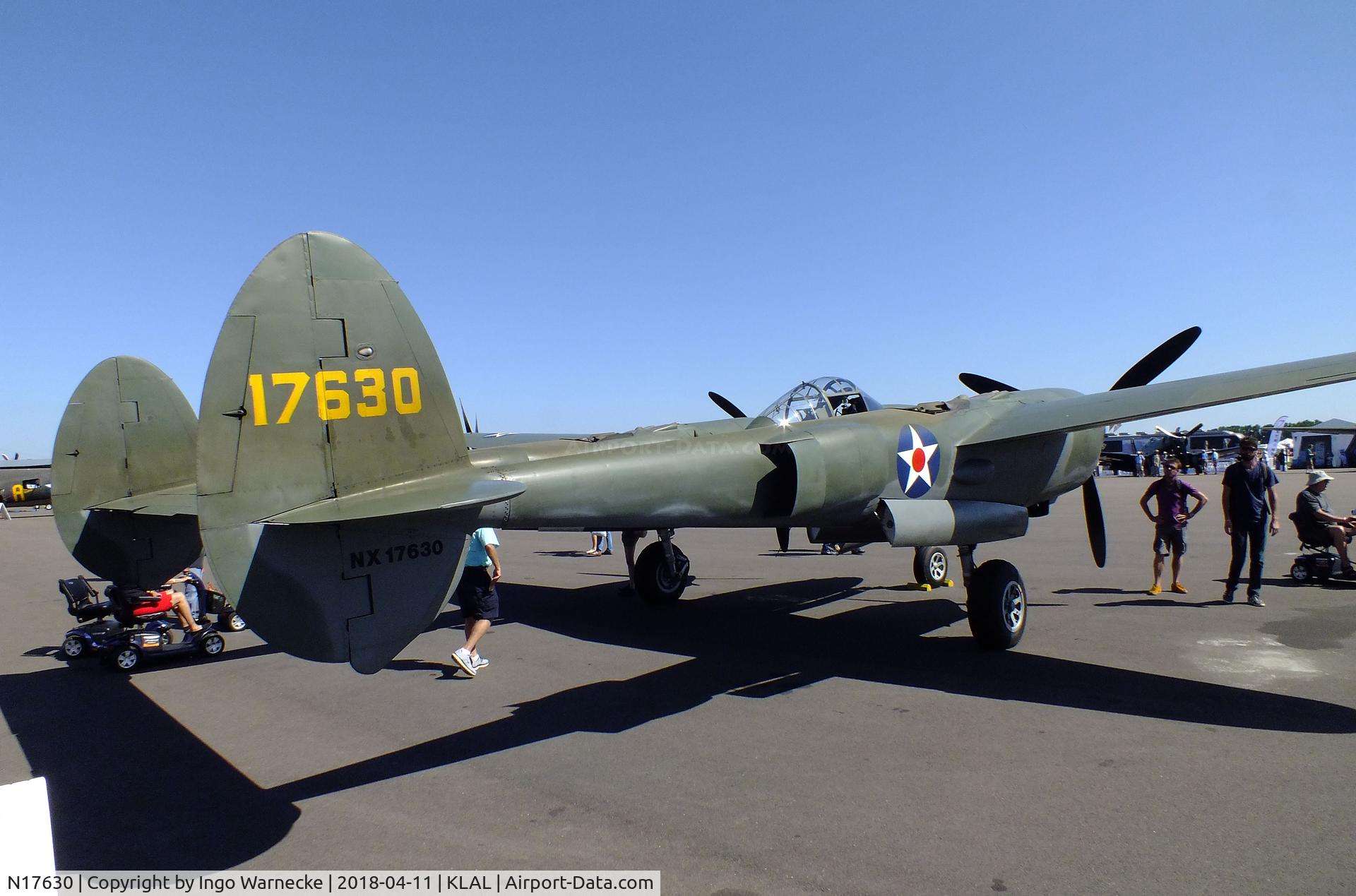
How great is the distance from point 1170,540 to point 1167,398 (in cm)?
392

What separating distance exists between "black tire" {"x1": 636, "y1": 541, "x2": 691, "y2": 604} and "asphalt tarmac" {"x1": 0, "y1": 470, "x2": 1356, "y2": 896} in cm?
151

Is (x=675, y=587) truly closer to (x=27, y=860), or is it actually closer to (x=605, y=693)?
(x=605, y=693)

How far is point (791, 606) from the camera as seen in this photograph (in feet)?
33.9

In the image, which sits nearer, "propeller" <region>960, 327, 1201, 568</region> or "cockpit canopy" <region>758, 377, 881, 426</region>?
"cockpit canopy" <region>758, 377, 881, 426</region>

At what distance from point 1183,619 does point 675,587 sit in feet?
20.6

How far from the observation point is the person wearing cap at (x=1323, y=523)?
10.4m

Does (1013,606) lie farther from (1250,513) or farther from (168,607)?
(168,607)

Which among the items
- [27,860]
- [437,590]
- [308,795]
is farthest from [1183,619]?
[27,860]

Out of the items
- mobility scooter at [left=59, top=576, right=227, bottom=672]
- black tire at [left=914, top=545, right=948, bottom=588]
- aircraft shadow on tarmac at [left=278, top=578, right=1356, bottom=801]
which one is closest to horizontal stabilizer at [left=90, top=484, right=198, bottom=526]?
mobility scooter at [left=59, top=576, right=227, bottom=672]

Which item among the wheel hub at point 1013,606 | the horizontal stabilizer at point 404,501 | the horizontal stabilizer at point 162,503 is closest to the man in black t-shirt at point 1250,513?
the wheel hub at point 1013,606

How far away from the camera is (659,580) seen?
1114 cm

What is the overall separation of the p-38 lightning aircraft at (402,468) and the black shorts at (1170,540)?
1499 mm

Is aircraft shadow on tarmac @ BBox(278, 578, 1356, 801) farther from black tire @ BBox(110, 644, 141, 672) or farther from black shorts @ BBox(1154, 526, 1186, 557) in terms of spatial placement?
black tire @ BBox(110, 644, 141, 672)

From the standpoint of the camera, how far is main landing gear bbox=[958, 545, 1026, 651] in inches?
297
